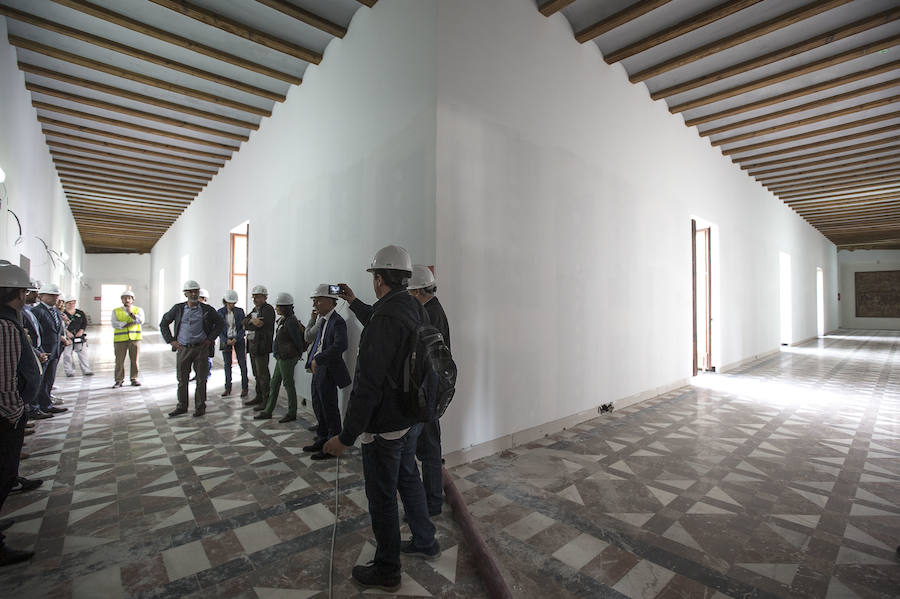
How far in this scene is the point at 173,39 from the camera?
5055 millimetres

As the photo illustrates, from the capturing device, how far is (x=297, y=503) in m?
2.97

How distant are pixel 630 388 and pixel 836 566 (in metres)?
3.60

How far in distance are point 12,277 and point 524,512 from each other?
11.2ft

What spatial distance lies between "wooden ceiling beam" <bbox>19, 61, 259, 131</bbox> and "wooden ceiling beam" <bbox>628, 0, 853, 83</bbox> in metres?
6.39

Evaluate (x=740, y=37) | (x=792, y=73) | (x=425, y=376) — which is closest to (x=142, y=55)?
(x=425, y=376)

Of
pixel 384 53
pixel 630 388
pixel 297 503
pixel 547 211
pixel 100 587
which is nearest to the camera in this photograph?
pixel 100 587

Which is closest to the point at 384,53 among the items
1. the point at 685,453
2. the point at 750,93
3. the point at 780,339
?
the point at 685,453

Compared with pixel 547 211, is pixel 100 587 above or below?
below

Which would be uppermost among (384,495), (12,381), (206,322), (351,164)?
(351,164)

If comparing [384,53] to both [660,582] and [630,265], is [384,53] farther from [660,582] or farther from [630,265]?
[660,582]

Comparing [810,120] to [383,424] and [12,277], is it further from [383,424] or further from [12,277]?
[12,277]

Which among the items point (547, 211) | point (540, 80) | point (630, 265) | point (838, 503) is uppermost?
point (540, 80)

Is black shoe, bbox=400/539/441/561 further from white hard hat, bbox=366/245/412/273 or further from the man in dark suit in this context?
the man in dark suit

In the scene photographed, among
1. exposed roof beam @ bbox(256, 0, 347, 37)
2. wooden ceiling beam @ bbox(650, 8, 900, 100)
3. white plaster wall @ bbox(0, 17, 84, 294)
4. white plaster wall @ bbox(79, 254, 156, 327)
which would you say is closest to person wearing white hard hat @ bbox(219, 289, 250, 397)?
white plaster wall @ bbox(0, 17, 84, 294)
